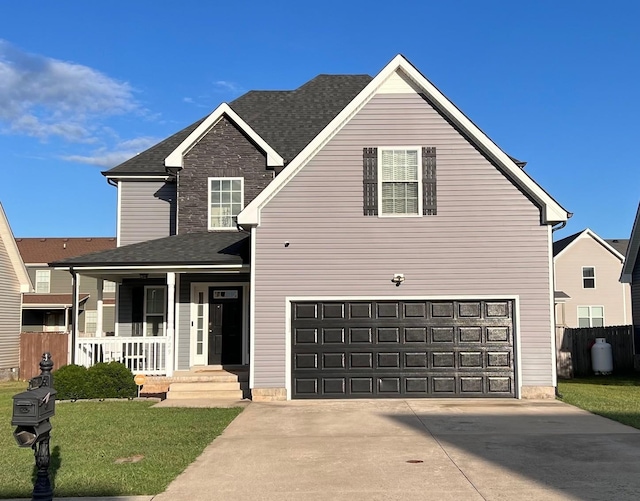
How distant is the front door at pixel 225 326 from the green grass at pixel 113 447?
3284mm

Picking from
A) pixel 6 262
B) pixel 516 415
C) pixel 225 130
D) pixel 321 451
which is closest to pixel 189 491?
pixel 321 451

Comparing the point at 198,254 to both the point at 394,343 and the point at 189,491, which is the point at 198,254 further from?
the point at 189,491

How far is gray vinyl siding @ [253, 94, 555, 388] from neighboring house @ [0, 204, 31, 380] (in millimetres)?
13194

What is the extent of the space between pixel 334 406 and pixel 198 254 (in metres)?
5.05

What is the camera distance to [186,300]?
16125mm

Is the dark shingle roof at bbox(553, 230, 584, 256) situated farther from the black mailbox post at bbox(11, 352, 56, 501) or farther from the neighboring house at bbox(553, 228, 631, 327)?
the black mailbox post at bbox(11, 352, 56, 501)

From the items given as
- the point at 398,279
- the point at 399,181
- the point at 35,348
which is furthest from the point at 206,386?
the point at 35,348

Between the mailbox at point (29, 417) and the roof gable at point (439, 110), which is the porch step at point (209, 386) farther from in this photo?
the mailbox at point (29, 417)

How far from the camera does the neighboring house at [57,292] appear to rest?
115ft

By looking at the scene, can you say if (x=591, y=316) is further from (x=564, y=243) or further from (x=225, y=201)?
(x=225, y=201)

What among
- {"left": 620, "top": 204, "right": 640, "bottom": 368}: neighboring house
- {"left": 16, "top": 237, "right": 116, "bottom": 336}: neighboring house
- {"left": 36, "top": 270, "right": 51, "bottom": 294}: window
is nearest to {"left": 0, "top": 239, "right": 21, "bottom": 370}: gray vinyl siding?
{"left": 16, "top": 237, "right": 116, "bottom": 336}: neighboring house

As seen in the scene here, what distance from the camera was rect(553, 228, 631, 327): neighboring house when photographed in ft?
109

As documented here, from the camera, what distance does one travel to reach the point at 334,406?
12.4 metres

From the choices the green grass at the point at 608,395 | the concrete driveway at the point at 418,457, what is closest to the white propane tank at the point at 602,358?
the green grass at the point at 608,395
